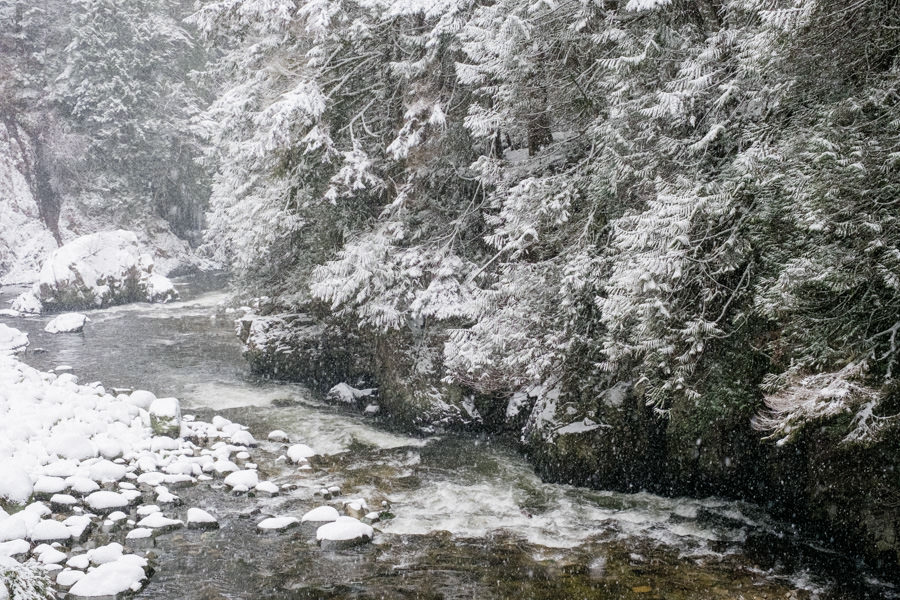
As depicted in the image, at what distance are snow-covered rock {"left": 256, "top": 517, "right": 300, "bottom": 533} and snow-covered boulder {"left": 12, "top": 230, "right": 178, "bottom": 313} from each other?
20532 mm

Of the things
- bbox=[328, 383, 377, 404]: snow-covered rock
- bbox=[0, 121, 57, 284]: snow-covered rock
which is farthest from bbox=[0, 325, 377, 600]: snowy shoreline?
bbox=[0, 121, 57, 284]: snow-covered rock

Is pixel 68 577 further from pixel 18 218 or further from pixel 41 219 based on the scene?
pixel 41 219

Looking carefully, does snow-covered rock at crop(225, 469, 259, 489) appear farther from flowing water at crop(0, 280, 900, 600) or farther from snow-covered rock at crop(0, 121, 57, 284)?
snow-covered rock at crop(0, 121, 57, 284)

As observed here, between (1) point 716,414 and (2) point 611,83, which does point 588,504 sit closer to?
(1) point 716,414

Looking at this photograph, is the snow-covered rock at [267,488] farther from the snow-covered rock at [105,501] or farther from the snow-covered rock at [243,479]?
the snow-covered rock at [105,501]

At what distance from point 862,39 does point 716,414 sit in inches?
185

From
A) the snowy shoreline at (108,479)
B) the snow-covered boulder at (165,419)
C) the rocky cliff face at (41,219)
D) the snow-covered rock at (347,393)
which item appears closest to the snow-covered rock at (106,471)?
the snowy shoreline at (108,479)

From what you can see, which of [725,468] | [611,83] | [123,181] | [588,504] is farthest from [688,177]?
[123,181]

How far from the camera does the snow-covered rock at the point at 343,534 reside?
292 inches

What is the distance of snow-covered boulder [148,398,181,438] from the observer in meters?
10.6

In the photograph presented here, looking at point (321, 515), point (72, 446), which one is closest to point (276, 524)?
point (321, 515)

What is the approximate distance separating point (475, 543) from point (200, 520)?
3.52 m

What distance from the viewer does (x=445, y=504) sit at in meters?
8.80

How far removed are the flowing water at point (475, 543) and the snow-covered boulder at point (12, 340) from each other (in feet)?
33.8
